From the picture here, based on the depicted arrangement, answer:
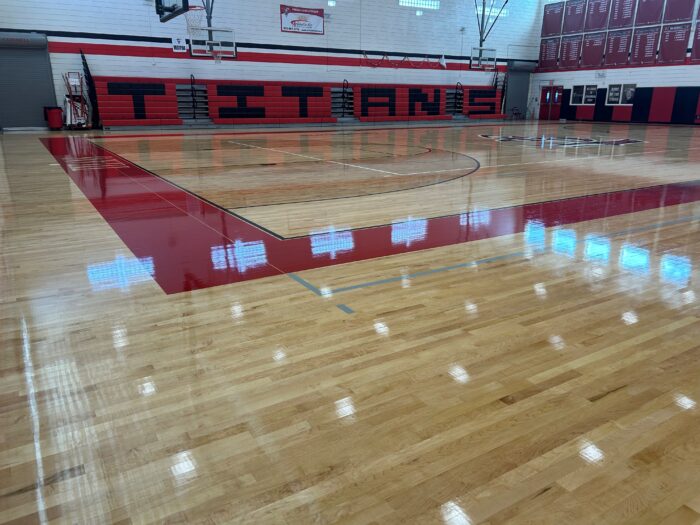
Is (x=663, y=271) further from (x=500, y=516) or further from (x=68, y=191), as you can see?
(x=68, y=191)

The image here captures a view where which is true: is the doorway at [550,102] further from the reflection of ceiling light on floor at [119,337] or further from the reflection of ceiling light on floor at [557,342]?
the reflection of ceiling light on floor at [119,337]

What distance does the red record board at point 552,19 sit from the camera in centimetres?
2411

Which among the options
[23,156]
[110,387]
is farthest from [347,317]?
[23,156]

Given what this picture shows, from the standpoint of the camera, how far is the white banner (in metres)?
19.2

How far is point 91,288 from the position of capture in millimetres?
3375

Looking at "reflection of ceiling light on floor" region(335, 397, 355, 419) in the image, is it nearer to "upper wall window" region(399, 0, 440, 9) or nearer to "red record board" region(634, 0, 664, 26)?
"upper wall window" region(399, 0, 440, 9)

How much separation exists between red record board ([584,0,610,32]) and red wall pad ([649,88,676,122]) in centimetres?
380

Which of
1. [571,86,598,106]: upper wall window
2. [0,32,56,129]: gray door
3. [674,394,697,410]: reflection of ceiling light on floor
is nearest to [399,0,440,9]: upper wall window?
[571,86,598,106]: upper wall window

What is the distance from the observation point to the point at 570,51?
2405 cm

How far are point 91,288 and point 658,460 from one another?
320cm

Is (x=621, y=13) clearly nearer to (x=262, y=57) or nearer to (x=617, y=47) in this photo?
(x=617, y=47)

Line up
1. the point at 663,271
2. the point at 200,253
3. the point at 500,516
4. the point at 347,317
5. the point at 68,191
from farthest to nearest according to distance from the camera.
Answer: the point at 68,191, the point at 200,253, the point at 663,271, the point at 347,317, the point at 500,516

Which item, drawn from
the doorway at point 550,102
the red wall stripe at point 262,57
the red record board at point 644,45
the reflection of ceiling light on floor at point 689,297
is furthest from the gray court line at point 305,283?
the doorway at point 550,102

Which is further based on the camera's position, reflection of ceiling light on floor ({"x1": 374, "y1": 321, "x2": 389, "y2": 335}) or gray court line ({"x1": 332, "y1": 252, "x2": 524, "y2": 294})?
gray court line ({"x1": 332, "y1": 252, "x2": 524, "y2": 294})
